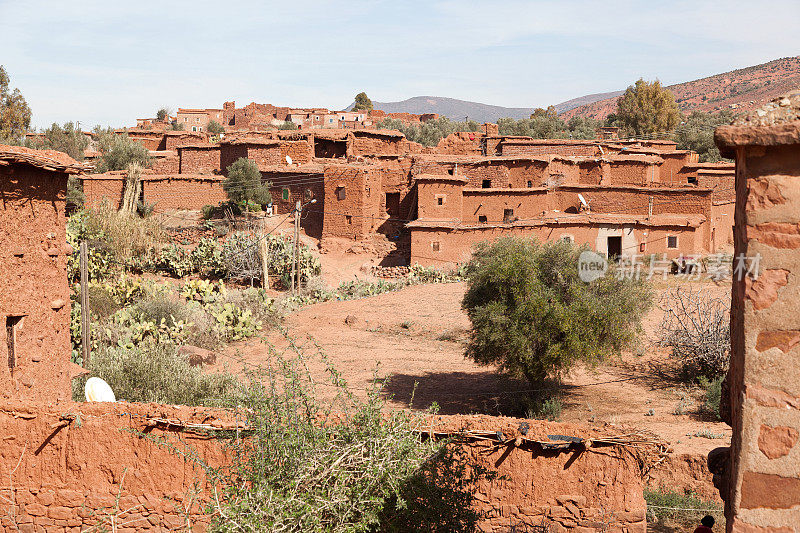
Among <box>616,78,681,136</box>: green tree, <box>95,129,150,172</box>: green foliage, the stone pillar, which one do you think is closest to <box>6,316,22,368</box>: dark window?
the stone pillar

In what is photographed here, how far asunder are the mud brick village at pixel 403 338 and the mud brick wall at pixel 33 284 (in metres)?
0.03

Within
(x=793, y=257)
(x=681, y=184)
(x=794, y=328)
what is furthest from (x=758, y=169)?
(x=681, y=184)

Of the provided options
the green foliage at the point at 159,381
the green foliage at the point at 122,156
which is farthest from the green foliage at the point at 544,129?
the green foliage at the point at 159,381

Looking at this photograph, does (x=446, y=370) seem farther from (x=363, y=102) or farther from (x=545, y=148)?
(x=363, y=102)

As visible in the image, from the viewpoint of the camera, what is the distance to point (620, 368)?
15578mm

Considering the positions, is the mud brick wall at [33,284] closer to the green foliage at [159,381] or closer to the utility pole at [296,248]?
the green foliage at [159,381]

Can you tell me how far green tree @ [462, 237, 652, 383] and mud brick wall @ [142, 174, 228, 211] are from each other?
759 inches

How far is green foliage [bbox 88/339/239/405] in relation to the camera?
35.0ft

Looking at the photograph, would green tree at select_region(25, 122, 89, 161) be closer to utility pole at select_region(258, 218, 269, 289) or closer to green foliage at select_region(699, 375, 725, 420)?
utility pole at select_region(258, 218, 269, 289)

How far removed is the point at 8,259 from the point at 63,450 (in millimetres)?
2716

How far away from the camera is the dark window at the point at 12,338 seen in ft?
27.3

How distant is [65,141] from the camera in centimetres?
4147

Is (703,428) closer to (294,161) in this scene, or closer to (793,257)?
(793,257)

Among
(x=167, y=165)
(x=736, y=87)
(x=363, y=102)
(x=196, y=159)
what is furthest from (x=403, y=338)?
(x=736, y=87)
